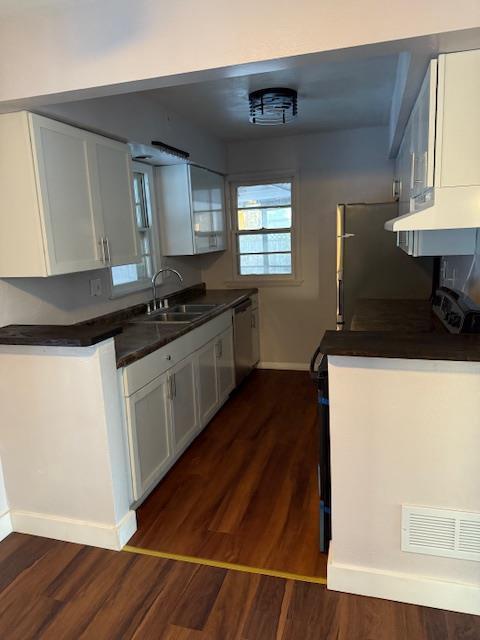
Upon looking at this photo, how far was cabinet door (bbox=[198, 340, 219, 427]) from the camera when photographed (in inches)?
128

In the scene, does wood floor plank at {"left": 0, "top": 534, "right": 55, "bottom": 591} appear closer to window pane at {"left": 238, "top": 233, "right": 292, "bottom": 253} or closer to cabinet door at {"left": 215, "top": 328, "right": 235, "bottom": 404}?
cabinet door at {"left": 215, "top": 328, "right": 235, "bottom": 404}

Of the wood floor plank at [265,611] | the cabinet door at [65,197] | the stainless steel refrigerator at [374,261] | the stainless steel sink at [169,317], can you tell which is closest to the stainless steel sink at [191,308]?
the stainless steel sink at [169,317]

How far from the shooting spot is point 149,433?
8.18ft

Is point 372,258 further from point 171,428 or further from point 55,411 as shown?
point 55,411

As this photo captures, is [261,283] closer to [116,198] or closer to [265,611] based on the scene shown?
[116,198]

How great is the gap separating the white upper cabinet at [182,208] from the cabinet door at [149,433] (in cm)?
163

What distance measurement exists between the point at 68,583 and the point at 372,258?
10.5 feet

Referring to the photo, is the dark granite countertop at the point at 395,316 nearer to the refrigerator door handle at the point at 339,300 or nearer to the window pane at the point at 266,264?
the refrigerator door handle at the point at 339,300

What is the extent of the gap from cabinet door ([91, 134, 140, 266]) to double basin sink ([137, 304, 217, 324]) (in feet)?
1.96

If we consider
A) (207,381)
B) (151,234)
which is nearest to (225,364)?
(207,381)

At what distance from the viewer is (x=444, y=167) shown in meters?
1.61

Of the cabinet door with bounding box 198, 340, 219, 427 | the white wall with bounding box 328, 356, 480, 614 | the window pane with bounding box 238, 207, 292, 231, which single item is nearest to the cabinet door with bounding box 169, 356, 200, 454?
the cabinet door with bounding box 198, 340, 219, 427

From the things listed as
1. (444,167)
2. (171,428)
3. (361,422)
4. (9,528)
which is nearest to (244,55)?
(444,167)

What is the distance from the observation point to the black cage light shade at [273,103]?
119 inches
